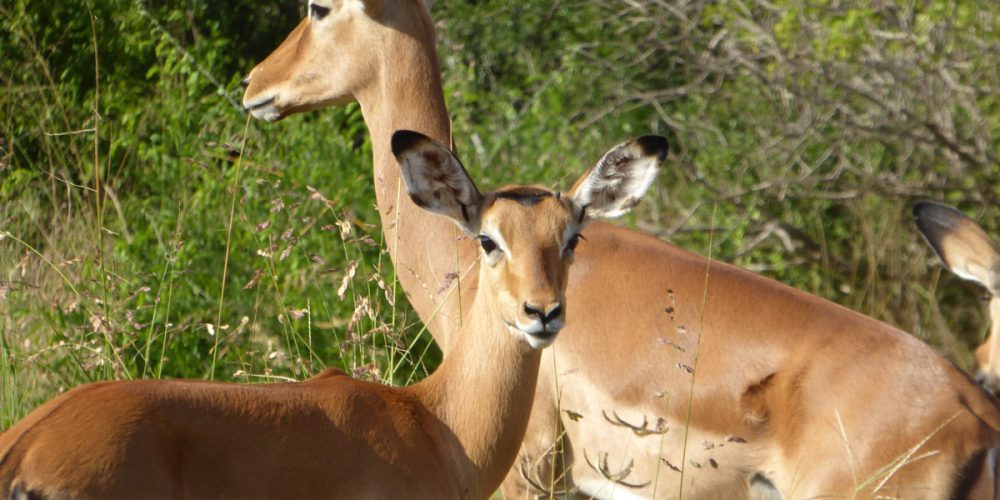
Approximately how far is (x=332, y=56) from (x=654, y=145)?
80.3 inches

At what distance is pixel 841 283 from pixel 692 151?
7.15ft

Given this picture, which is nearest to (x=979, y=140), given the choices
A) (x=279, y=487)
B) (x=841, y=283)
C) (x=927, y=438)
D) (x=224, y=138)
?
(x=841, y=283)

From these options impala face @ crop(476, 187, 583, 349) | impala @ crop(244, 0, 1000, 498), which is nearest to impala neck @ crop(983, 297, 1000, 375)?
impala @ crop(244, 0, 1000, 498)

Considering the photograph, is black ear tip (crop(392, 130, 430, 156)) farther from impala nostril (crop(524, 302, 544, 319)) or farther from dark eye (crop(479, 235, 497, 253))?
impala nostril (crop(524, 302, 544, 319))

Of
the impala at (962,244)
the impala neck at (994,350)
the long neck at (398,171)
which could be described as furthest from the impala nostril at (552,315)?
the impala at (962,244)

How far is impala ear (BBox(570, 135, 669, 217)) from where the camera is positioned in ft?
15.3

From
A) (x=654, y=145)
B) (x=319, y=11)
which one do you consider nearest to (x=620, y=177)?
Answer: (x=654, y=145)

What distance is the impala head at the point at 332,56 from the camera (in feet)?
20.5

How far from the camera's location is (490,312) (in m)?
4.55

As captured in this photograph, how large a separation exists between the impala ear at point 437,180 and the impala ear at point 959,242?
2954 millimetres

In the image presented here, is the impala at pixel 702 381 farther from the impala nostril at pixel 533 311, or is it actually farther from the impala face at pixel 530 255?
the impala nostril at pixel 533 311

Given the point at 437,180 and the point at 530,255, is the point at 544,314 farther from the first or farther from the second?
the point at 437,180

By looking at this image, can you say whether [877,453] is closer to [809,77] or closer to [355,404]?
[355,404]

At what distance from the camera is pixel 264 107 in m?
6.43
